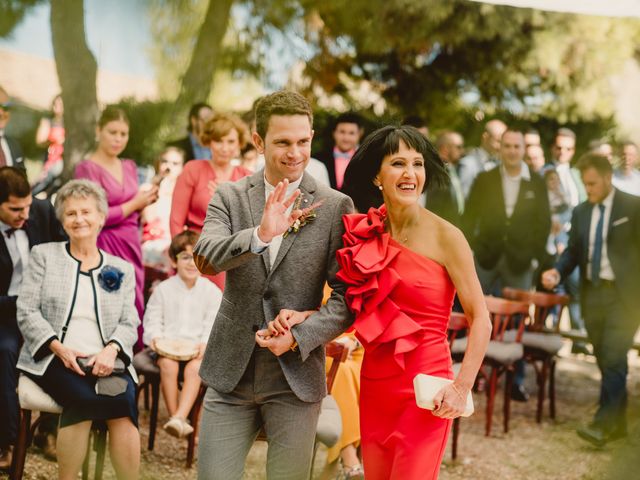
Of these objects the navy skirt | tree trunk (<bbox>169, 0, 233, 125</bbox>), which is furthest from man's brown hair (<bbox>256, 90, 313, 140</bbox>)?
tree trunk (<bbox>169, 0, 233, 125</bbox>)

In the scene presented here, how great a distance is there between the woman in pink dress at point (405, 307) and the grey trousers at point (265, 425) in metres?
0.21

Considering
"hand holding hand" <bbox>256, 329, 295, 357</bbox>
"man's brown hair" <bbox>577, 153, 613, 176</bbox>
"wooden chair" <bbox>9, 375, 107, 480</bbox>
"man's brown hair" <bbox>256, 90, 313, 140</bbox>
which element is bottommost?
"wooden chair" <bbox>9, 375, 107, 480</bbox>

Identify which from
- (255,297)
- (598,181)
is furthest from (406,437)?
(598,181)

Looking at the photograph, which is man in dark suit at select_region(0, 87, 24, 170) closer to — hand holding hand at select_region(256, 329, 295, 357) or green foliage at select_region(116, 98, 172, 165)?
green foliage at select_region(116, 98, 172, 165)

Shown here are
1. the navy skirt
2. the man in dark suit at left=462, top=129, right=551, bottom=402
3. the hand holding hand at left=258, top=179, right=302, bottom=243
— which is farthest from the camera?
the man in dark suit at left=462, top=129, right=551, bottom=402

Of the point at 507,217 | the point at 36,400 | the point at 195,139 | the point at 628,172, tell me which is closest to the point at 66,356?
the point at 36,400

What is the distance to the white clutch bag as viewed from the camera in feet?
7.97

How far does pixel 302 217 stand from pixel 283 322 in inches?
13.1

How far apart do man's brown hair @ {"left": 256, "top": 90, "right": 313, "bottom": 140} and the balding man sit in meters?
4.54

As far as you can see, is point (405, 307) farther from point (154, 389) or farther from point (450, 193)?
point (450, 193)

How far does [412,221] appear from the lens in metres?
2.66

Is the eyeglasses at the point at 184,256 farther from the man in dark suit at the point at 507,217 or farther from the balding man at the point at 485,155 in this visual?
the balding man at the point at 485,155

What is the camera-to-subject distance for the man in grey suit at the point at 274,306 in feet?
8.38

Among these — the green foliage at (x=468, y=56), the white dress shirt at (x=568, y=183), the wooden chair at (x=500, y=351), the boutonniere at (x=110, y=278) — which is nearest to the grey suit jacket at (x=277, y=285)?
the boutonniere at (x=110, y=278)
